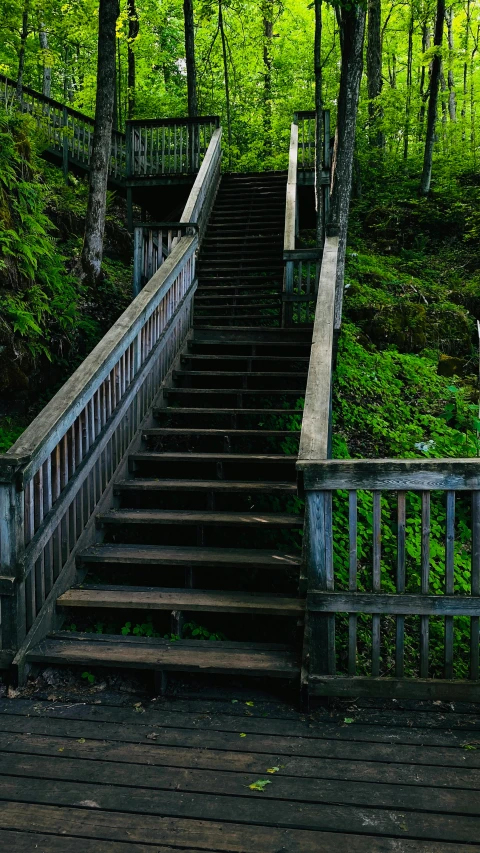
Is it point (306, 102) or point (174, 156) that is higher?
point (306, 102)

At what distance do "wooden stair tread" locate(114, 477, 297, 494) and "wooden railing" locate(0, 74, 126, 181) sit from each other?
35.4ft

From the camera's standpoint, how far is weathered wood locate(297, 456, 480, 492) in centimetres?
297

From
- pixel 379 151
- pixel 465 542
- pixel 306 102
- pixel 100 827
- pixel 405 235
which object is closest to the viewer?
pixel 100 827

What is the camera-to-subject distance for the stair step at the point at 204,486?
4.61 meters

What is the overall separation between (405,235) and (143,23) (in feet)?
45.7

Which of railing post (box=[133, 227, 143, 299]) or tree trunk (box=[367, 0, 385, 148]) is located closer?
railing post (box=[133, 227, 143, 299])

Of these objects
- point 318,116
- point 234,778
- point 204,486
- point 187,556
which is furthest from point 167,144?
point 234,778

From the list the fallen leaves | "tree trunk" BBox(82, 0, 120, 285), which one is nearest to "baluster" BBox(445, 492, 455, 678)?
the fallen leaves

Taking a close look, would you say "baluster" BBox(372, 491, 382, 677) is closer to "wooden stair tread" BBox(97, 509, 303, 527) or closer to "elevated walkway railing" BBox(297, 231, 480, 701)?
"elevated walkway railing" BBox(297, 231, 480, 701)

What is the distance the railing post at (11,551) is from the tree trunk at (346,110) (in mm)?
5177

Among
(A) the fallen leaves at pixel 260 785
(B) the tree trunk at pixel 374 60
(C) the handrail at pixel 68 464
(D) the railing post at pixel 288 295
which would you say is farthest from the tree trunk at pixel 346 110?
(B) the tree trunk at pixel 374 60

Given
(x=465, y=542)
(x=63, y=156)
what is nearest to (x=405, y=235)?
(x=63, y=156)

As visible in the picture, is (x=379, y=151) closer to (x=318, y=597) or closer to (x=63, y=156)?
(x=63, y=156)

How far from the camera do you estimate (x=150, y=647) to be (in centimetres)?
345
